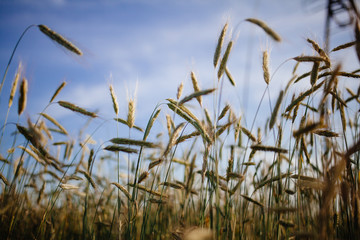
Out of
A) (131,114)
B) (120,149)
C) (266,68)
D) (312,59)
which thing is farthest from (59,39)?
(312,59)

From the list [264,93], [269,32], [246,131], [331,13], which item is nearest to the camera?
[331,13]

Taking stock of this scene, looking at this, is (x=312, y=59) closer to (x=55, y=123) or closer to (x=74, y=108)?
(x=74, y=108)

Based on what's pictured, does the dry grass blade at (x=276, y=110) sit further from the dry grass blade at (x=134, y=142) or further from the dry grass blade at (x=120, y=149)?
the dry grass blade at (x=120, y=149)

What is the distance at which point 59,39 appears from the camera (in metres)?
2.15

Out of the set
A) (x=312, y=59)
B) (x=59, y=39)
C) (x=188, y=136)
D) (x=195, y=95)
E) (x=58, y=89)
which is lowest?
(x=188, y=136)

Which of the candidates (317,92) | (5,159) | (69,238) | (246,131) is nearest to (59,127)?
(5,159)

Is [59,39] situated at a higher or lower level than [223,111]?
higher

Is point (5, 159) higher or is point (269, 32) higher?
point (269, 32)

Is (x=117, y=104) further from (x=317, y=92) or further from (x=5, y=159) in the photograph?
(x=317, y=92)

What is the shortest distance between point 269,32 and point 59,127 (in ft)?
9.96

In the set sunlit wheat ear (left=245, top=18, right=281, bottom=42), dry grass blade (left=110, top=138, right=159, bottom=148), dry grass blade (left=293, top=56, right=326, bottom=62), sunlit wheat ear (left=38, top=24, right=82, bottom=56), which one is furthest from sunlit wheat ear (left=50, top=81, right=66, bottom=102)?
dry grass blade (left=293, top=56, right=326, bottom=62)

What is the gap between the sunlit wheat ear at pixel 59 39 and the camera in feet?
7.06

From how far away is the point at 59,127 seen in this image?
312 cm

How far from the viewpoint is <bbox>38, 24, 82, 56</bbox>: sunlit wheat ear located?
2.15 meters
